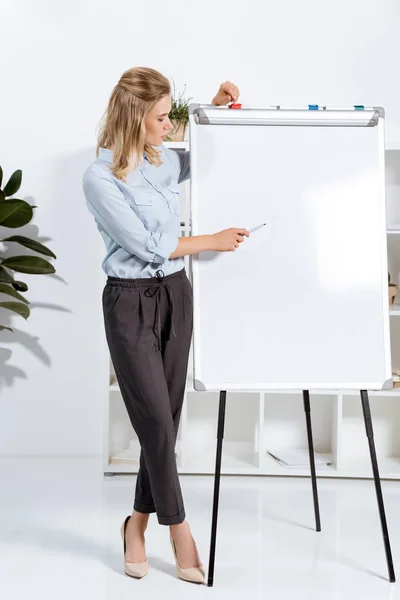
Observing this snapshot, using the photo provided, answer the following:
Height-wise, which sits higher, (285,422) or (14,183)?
(14,183)

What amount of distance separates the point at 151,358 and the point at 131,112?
694 millimetres

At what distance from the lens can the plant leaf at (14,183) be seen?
11.0 ft

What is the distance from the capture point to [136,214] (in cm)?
219

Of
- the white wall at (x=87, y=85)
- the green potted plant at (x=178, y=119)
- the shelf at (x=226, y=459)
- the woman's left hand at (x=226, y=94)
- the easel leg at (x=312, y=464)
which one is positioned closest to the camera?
the woman's left hand at (x=226, y=94)

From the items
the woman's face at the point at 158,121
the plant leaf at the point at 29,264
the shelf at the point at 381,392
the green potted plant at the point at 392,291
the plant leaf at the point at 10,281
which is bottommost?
the shelf at the point at 381,392

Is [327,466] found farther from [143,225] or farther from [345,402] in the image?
[143,225]

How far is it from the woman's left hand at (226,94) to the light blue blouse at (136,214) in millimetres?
255

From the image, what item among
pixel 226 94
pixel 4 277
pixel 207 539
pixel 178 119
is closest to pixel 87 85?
pixel 178 119

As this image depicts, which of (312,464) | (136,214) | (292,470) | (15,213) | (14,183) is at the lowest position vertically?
(292,470)

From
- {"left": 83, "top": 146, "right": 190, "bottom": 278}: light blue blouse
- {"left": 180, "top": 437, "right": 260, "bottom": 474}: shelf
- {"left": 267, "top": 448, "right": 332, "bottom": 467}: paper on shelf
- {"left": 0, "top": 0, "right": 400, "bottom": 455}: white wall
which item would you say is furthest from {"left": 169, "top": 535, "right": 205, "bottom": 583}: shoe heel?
{"left": 0, "top": 0, "right": 400, "bottom": 455}: white wall

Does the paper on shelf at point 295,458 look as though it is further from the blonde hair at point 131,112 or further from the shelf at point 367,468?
the blonde hair at point 131,112

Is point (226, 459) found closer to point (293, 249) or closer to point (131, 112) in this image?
point (293, 249)

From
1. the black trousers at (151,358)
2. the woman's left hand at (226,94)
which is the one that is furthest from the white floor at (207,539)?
the woman's left hand at (226,94)

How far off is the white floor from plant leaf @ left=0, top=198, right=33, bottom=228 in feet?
3.66
